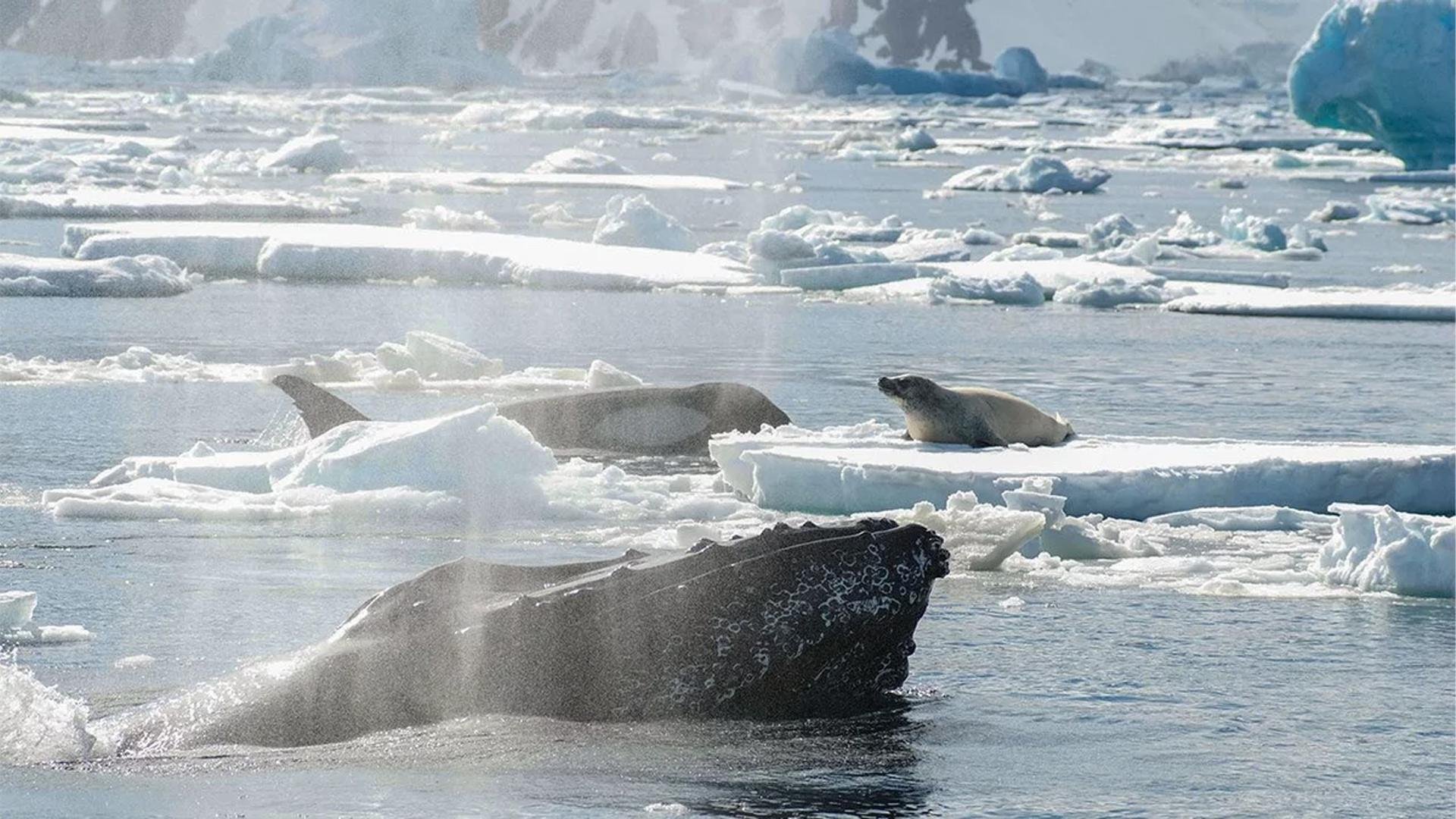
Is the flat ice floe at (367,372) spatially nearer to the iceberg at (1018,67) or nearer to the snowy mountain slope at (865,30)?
the iceberg at (1018,67)

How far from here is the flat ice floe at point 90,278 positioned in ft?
67.0

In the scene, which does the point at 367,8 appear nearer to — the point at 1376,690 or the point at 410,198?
the point at 410,198

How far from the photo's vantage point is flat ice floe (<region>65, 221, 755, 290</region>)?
22.5 metres

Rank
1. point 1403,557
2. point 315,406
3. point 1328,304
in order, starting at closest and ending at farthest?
point 1403,557 → point 315,406 → point 1328,304

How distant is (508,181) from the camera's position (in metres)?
40.8

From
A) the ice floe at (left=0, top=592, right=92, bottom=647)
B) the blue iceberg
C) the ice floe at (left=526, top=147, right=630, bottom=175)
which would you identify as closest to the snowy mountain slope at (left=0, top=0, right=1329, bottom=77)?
the blue iceberg

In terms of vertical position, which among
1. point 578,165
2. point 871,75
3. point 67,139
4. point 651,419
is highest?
point 871,75

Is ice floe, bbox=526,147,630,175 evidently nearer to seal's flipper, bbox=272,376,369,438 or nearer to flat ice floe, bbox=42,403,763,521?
seal's flipper, bbox=272,376,369,438

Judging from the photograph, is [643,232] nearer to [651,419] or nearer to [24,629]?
[651,419]

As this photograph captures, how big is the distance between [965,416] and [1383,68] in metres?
29.9

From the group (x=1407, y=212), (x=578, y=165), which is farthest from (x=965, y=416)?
(x=578, y=165)

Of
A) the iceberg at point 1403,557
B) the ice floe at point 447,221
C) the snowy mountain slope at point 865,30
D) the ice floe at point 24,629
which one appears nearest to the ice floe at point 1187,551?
the iceberg at point 1403,557

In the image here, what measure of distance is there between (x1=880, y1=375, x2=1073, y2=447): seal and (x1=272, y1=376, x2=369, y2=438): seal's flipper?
9.34 feet

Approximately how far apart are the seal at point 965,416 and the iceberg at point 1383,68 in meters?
29.2
